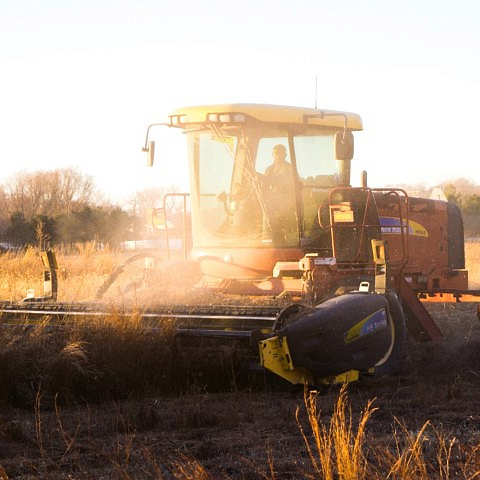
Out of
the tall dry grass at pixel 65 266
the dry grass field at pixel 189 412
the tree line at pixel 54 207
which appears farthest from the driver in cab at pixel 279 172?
the tree line at pixel 54 207

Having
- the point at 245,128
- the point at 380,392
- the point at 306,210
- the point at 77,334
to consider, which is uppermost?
the point at 245,128

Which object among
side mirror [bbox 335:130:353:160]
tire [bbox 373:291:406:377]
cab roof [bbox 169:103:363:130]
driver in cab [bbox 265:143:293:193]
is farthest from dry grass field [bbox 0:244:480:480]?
cab roof [bbox 169:103:363:130]

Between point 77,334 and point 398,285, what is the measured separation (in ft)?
12.6

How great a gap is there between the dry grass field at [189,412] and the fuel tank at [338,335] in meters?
0.26

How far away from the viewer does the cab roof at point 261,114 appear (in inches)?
370

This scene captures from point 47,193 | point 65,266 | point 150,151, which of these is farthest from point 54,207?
point 150,151

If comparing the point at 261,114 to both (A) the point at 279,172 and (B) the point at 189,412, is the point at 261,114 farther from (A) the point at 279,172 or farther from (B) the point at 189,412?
(B) the point at 189,412

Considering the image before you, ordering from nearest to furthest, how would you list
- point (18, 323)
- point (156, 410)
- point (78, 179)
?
point (156, 410) → point (18, 323) → point (78, 179)

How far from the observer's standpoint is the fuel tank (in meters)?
6.46

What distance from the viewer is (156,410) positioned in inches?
240

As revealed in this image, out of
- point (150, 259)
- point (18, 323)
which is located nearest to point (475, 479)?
point (18, 323)

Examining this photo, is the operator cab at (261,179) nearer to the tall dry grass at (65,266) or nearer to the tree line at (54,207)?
the tall dry grass at (65,266)

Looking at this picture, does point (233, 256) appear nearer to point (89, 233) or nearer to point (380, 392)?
point (380, 392)

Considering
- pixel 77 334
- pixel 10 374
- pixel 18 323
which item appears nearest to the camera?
pixel 10 374
